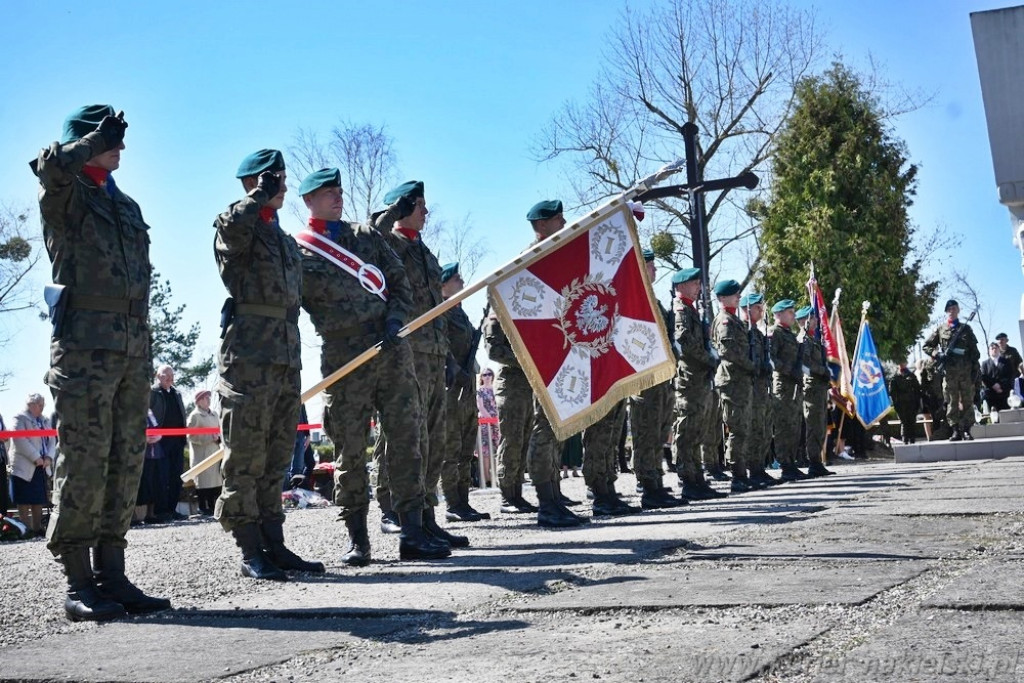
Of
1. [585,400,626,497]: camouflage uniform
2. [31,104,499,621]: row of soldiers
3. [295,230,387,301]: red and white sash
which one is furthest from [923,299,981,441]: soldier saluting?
[295,230,387,301]: red and white sash

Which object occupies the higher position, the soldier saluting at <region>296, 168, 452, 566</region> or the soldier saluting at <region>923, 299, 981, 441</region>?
the soldier saluting at <region>923, 299, 981, 441</region>

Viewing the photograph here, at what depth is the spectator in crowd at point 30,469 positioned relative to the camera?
13.6m

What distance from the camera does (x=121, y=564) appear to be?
17.4ft

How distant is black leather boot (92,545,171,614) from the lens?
516cm

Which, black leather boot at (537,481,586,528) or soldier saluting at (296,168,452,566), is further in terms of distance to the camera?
black leather boot at (537,481,586,528)

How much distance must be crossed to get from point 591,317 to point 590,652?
15.0 ft

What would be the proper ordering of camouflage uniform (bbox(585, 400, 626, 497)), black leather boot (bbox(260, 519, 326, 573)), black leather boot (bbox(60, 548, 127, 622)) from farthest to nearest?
1. camouflage uniform (bbox(585, 400, 626, 497))
2. black leather boot (bbox(260, 519, 326, 573))
3. black leather boot (bbox(60, 548, 127, 622))

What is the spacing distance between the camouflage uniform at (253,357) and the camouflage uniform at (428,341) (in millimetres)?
1498

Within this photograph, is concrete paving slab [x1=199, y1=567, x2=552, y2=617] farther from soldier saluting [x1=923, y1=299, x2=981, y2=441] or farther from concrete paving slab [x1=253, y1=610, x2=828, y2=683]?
soldier saluting [x1=923, y1=299, x2=981, y2=441]

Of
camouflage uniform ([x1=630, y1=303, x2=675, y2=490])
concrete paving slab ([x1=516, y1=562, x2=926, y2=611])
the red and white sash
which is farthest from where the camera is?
camouflage uniform ([x1=630, y1=303, x2=675, y2=490])

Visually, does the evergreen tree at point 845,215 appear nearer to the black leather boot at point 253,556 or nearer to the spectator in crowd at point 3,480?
the spectator in crowd at point 3,480

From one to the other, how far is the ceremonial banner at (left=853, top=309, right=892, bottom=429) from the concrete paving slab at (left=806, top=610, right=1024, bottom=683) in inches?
707

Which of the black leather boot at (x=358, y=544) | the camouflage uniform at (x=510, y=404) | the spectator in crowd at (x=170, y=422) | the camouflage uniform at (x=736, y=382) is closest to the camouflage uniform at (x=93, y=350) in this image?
the black leather boot at (x=358, y=544)

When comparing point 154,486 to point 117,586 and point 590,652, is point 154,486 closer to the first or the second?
point 117,586
